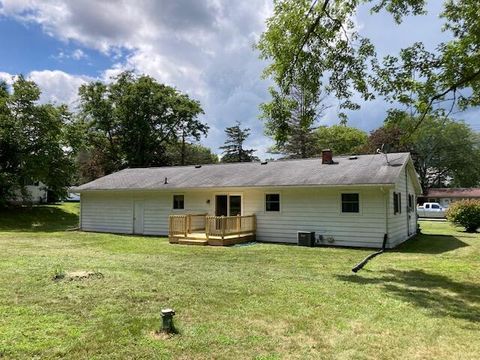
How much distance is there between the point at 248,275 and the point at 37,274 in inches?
183

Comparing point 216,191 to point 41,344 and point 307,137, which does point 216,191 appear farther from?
point 307,137

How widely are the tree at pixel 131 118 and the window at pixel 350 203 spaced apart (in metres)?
29.7

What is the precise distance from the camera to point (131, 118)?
41.5 m

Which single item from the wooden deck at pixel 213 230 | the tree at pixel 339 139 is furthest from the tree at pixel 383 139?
the wooden deck at pixel 213 230

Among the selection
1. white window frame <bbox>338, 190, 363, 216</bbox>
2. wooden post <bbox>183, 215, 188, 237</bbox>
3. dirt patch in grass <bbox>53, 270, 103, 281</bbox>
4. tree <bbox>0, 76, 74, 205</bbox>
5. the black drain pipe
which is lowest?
the black drain pipe

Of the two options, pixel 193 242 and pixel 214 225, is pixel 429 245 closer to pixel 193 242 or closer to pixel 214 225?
pixel 214 225

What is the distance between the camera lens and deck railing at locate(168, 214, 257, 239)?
53.7ft

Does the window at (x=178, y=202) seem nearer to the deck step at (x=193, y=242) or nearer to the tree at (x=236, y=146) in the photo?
the deck step at (x=193, y=242)

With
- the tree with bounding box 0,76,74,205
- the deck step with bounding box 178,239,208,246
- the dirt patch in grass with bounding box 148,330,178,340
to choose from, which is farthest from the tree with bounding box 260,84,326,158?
the tree with bounding box 0,76,74,205

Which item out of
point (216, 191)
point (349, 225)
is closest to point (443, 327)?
point (349, 225)

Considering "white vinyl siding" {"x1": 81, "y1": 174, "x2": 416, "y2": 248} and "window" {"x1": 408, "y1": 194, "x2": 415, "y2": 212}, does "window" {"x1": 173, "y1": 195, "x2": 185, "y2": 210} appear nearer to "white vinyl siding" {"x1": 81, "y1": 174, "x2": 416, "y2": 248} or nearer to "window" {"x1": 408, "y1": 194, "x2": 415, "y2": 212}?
"white vinyl siding" {"x1": 81, "y1": 174, "x2": 416, "y2": 248}

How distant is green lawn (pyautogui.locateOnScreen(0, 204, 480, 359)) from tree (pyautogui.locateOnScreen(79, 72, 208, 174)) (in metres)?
30.5

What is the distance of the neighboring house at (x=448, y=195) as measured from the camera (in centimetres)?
4903

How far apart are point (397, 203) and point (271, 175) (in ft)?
17.8
